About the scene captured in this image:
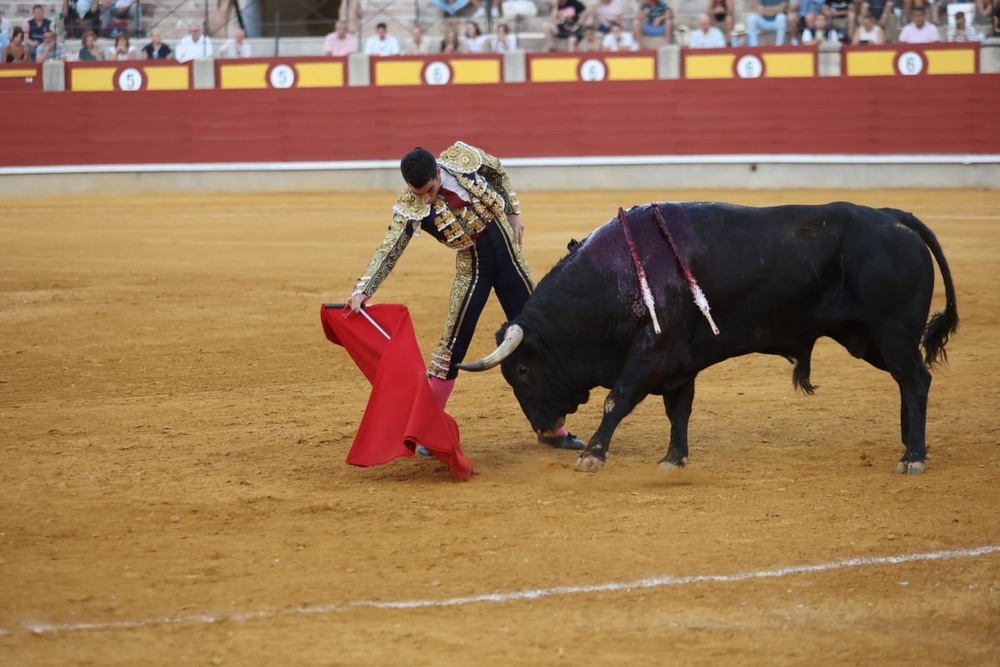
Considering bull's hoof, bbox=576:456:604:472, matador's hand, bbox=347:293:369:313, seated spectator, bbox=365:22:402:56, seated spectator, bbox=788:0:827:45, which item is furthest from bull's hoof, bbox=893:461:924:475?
seated spectator, bbox=365:22:402:56

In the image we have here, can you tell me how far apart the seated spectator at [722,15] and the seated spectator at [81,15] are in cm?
890

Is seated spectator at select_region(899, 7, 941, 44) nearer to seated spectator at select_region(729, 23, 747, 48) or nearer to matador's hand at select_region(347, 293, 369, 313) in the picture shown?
seated spectator at select_region(729, 23, 747, 48)

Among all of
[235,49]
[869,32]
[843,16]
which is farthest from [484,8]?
[869,32]

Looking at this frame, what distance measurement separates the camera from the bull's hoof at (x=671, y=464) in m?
4.85

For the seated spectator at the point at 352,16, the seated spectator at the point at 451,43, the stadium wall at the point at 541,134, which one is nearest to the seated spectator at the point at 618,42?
the stadium wall at the point at 541,134

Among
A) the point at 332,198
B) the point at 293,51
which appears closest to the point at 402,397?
the point at 332,198

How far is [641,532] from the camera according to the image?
4062mm

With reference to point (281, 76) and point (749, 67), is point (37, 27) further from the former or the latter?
point (749, 67)

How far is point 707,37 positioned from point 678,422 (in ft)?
40.1

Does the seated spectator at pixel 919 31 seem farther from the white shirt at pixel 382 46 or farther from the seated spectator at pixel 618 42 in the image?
the white shirt at pixel 382 46

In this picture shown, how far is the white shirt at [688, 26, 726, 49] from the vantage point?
1623cm

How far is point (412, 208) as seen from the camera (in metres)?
4.84

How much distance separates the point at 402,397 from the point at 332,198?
37.8ft

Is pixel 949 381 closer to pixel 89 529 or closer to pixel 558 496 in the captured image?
pixel 558 496
